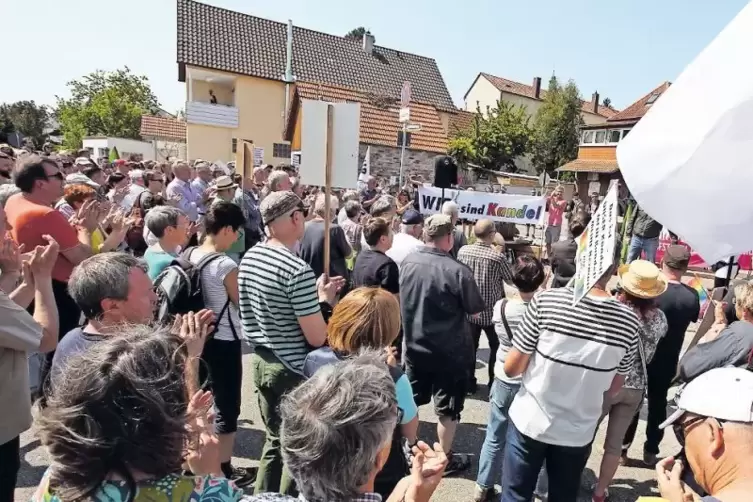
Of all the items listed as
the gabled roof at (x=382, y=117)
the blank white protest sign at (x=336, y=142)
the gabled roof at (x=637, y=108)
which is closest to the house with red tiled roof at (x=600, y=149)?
the gabled roof at (x=637, y=108)

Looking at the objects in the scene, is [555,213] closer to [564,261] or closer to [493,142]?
[564,261]

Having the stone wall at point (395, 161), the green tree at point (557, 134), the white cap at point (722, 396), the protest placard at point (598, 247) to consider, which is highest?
the green tree at point (557, 134)

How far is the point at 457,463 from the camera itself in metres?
3.81

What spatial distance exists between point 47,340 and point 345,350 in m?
1.33

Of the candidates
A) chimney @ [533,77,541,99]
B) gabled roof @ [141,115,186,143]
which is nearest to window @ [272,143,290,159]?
gabled roof @ [141,115,186,143]

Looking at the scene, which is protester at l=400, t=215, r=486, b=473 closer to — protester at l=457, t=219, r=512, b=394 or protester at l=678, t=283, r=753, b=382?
protester at l=457, t=219, r=512, b=394

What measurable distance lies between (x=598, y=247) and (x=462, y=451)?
2529 millimetres

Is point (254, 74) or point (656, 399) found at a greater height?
point (254, 74)

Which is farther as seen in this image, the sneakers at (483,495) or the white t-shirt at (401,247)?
the white t-shirt at (401,247)

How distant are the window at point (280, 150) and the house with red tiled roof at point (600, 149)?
20154mm

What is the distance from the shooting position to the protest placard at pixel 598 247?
1958 mm

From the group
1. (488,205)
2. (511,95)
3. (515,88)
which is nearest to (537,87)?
→ (515,88)

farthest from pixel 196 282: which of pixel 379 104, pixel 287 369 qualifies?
pixel 379 104

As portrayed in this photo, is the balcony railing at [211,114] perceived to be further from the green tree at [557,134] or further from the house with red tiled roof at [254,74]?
the green tree at [557,134]
